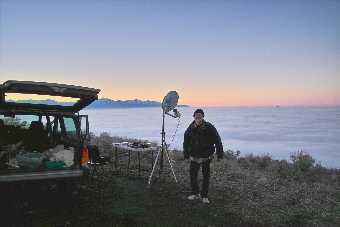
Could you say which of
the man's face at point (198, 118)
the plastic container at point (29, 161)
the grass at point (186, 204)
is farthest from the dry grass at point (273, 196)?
the plastic container at point (29, 161)

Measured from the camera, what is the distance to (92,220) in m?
6.83

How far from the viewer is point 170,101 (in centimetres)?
1031

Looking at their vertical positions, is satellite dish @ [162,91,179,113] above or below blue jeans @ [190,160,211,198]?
above

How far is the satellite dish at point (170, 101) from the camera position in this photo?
10.3 metres

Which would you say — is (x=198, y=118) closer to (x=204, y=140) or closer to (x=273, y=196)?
(x=204, y=140)

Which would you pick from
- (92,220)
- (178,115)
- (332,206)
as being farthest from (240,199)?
(92,220)

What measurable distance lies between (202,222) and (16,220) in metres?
3.18

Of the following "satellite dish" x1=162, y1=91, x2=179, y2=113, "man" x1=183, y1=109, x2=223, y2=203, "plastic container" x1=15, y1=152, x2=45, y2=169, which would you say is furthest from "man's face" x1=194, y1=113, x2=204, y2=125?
"plastic container" x1=15, y1=152, x2=45, y2=169

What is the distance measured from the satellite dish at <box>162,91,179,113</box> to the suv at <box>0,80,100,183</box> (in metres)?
2.97

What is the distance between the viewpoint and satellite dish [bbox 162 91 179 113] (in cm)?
1026

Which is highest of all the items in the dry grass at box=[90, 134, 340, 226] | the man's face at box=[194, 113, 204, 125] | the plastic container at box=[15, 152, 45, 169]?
the man's face at box=[194, 113, 204, 125]

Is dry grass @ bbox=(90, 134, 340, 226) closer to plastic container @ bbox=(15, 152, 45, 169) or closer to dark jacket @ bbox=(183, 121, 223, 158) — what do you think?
dark jacket @ bbox=(183, 121, 223, 158)

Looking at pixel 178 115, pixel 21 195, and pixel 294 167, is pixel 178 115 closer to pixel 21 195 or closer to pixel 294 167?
pixel 21 195

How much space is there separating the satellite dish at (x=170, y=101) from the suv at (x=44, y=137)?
2967 millimetres
